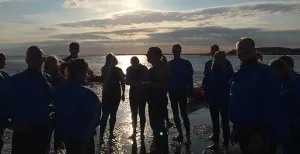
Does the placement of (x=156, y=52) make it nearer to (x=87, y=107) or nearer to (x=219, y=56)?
(x=219, y=56)

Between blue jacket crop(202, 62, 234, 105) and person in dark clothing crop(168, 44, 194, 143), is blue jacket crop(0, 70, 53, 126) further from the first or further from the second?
person in dark clothing crop(168, 44, 194, 143)

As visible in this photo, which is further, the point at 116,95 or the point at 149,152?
the point at 116,95

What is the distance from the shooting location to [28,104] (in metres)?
4.02

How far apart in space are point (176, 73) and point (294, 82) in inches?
147

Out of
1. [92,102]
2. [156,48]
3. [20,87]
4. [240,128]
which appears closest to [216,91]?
[156,48]

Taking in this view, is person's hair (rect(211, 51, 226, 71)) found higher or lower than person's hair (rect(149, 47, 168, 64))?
lower

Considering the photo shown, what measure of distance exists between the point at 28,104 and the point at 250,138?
2.88 m

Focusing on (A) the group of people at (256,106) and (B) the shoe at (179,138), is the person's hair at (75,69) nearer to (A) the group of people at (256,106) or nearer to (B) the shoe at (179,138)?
(A) the group of people at (256,106)

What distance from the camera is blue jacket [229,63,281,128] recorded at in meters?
3.67

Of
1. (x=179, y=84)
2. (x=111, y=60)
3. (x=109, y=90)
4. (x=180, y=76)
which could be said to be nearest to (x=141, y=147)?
(x=109, y=90)

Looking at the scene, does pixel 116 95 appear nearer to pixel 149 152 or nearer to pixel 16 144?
pixel 149 152

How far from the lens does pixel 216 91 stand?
7023 mm

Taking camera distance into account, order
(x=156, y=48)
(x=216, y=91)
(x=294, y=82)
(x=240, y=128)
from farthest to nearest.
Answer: (x=216, y=91)
(x=156, y=48)
(x=294, y=82)
(x=240, y=128)

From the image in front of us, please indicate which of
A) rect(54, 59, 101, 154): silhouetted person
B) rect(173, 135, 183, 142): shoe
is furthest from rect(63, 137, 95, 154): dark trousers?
rect(173, 135, 183, 142): shoe
